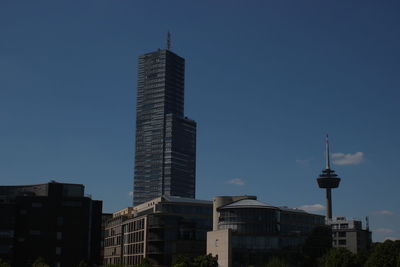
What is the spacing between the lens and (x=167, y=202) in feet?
569

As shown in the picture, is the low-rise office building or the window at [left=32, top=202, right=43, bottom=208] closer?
the low-rise office building

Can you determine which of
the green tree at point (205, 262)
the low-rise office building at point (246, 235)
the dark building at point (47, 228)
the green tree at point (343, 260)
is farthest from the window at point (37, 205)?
the green tree at point (343, 260)

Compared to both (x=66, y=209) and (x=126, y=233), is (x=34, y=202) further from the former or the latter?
(x=126, y=233)

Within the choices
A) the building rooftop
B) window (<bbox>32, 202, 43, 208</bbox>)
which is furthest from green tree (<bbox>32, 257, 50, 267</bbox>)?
the building rooftop

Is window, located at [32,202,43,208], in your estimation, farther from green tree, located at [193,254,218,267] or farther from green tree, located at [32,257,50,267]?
green tree, located at [193,254,218,267]

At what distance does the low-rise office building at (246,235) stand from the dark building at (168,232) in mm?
13354

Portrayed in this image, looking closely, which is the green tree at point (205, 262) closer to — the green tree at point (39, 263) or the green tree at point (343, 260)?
the green tree at point (343, 260)

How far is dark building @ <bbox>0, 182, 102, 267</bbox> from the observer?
474ft

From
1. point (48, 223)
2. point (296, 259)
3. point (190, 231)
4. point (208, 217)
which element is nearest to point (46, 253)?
point (48, 223)

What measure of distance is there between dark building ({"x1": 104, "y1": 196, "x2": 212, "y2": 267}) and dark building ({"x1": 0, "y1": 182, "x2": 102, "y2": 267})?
1706 cm

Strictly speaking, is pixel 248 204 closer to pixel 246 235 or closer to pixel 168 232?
pixel 246 235

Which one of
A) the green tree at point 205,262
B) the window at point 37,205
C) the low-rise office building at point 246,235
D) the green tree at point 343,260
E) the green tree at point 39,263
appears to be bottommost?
the green tree at point 39,263

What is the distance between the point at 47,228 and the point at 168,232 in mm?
32018

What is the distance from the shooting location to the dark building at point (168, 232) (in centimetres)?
15438
